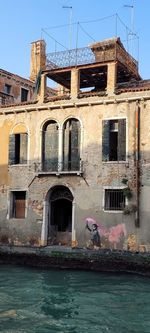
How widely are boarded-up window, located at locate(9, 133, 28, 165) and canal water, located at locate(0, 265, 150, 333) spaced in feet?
17.6

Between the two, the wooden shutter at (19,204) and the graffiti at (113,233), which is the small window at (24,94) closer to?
the wooden shutter at (19,204)

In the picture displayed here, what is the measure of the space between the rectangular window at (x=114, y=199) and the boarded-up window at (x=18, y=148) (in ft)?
13.1

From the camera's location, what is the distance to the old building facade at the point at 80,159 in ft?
54.5

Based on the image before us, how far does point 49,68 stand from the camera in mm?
19734

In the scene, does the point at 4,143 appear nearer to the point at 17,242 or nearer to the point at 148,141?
the point at 17,242

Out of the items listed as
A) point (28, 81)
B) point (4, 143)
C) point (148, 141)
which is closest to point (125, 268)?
point (148, 141)

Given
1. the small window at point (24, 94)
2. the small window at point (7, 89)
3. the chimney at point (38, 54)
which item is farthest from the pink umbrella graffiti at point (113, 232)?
the chimney at point (38, 54)

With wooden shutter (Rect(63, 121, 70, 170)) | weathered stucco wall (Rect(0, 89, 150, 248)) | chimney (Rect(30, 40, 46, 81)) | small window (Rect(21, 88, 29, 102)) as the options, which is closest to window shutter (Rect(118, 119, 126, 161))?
weathered stucco wall (Rect(0, 89, 150, 248))

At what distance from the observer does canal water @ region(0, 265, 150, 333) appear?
9391mm

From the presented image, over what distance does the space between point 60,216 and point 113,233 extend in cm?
318

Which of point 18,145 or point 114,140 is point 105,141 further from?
point 18,145

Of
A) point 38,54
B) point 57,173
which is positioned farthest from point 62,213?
Result: point 38,54

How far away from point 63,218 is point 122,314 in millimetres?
9108

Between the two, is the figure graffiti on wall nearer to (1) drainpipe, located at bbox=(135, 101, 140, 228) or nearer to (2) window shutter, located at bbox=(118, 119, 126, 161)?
(1) drainpipe, located at bbox=(135, 101, 140, 228)
